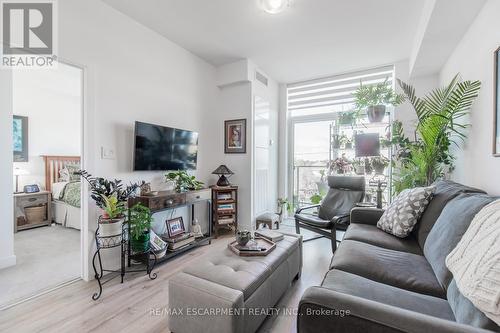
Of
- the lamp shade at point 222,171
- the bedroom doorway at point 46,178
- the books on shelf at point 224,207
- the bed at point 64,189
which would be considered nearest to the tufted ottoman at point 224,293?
the bedroom doorway at point 46,178

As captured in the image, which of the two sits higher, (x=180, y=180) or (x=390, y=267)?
(x=180, y=180)

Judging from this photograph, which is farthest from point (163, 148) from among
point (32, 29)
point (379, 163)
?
point (379, 163)

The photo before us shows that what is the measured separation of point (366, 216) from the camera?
2279 mm

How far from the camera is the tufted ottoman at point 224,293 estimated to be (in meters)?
1.22

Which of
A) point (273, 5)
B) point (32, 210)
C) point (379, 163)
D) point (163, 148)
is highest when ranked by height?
point (273, 5)

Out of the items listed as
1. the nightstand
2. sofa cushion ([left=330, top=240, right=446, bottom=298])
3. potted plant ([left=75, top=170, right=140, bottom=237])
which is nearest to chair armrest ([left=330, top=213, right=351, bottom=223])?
sofa cushion ([left=330, top=240, right=446, bottom=298])

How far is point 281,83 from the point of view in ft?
14.4

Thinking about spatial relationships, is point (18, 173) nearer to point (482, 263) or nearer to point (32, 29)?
point (32, 29)

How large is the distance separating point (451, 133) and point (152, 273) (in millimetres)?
3523

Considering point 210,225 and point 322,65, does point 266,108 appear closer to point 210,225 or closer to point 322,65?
point 322,65

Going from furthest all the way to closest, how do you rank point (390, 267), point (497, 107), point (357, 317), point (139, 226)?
point (139, 226)
point (497, 107)
point (390, 267)
point (357, 317)

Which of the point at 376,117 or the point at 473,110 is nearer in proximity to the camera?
the point at 473,110

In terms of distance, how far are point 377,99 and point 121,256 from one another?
142 inches

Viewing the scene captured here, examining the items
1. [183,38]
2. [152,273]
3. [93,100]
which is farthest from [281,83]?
[152,273]
